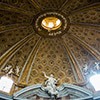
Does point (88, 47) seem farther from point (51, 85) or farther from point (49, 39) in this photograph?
point (51, 85)

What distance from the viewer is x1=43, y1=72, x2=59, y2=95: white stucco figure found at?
13316 millimetres

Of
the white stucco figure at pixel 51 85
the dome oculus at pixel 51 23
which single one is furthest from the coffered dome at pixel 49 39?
the white stucco figure at pixel 51 85

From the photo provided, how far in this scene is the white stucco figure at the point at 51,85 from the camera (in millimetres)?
13316

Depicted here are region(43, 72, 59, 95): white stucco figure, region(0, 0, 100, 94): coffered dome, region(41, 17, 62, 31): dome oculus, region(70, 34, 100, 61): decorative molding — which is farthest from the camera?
region(41, 17, 62, 31): dome oculus

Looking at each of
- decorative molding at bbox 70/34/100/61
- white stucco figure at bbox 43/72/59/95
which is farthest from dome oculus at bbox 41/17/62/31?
white stucco figure at bbox 43/72/59/95

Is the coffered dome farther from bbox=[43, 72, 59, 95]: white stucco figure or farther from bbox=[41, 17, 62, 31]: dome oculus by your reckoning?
bbox=[43, 72, 59, 95]: white stucco figure

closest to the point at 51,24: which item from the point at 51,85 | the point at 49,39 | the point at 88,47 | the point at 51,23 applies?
the point at 51,23

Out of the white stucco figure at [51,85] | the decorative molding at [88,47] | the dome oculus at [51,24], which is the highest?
the dome oculus at [51,24]

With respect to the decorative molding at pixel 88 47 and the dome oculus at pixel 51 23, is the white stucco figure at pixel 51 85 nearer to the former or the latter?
the decorative molding at pixel 88 47

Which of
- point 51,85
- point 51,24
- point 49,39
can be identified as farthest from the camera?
point 51,24

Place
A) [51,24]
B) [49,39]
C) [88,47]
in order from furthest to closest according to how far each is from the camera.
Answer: [51,24] → [49,39] → [88,47]

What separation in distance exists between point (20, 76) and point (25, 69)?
73 centimetres

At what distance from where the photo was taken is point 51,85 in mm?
13898

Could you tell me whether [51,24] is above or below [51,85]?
above
